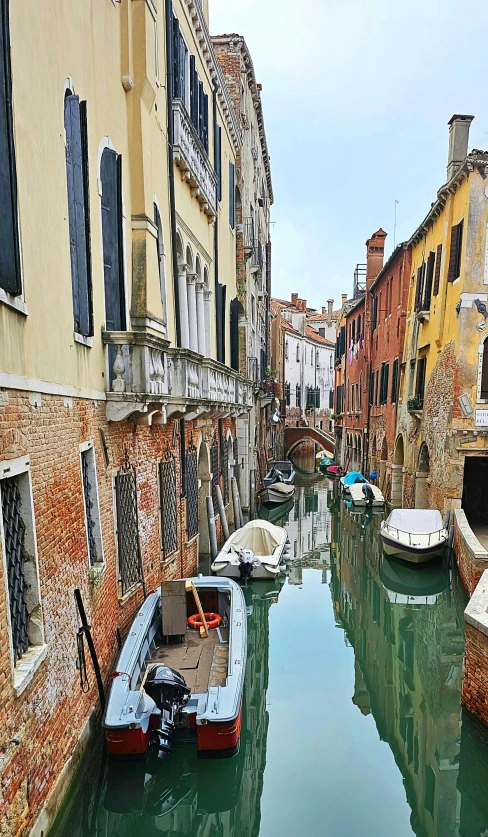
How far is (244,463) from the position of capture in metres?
16.3

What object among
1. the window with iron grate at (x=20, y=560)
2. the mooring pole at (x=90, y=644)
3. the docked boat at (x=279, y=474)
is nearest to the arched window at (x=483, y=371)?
the mooring pole at (x=90, y=644)

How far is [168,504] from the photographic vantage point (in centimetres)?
831

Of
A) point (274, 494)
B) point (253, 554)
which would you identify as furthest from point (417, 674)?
point (274, 494)

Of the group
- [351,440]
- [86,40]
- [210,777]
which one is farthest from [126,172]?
[351,440]

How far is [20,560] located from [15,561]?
0.27 ft

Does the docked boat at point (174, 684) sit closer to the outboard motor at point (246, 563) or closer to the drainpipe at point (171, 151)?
the outboard motor at point (246, 563)

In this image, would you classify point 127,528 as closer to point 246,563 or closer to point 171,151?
point 246,563

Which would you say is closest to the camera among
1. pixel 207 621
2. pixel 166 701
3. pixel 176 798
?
pixel 176 798

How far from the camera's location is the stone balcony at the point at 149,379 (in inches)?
227

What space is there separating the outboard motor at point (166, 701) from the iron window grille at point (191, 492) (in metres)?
4.57

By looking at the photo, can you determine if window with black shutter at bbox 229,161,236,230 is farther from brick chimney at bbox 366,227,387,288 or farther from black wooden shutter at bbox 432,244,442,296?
brick chimney at bbox 366,227,387,288

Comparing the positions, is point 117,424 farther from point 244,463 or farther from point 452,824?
point 244,463

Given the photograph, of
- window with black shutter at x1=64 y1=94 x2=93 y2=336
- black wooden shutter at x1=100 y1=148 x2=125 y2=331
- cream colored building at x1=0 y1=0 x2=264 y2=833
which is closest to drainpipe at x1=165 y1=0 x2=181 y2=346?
cream colored building at x1=0 y1=0 x2=264 y2=833

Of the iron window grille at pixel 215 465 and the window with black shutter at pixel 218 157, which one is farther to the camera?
the iron window grille at pixel 215 465
